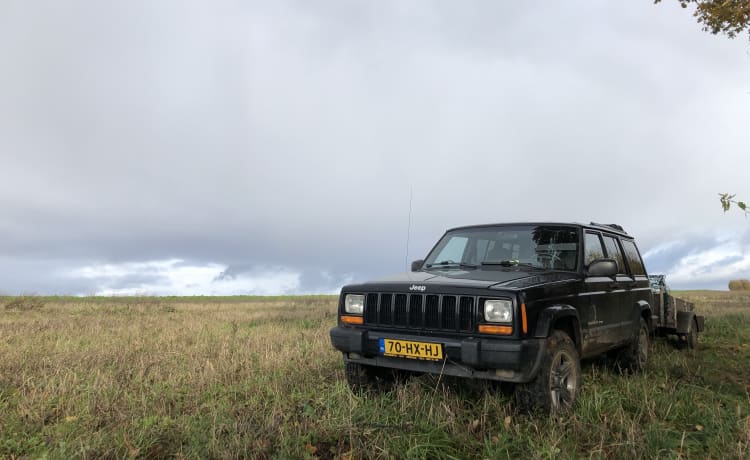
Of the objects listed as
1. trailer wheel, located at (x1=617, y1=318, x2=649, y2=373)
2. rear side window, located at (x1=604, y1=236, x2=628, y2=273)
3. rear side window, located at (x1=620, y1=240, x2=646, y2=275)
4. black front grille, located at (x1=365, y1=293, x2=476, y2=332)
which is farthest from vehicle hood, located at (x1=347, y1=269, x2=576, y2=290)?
rear side window, located at (x1=620, y1=240, x2=646, y2=275)

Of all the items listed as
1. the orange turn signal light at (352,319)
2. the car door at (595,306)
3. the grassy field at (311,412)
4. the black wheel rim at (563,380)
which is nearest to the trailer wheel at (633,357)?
the grassy field at (311,412)

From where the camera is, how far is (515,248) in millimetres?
5488

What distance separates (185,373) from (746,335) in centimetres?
1074

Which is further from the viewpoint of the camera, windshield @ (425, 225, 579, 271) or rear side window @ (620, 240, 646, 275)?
rear side window @ (620, 240, 646, 275)

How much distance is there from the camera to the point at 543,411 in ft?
13.7

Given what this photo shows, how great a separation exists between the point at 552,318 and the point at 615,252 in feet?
9.58

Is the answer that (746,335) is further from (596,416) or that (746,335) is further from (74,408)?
(74,408)

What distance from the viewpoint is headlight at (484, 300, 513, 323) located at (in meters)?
4.12

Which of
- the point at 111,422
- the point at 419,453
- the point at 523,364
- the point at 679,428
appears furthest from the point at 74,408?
the point at 679,428

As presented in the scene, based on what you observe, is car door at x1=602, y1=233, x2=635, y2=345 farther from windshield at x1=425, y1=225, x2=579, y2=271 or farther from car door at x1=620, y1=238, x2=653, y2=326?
windshield at x1=425, y1=225, x2=579, y2=271

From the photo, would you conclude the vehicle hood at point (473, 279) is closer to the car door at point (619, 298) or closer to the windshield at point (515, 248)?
the windshield at point (515, 248)

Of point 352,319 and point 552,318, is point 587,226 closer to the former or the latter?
point 552,318

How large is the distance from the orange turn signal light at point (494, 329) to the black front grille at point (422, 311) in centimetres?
9

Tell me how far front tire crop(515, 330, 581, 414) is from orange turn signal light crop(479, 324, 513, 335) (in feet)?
1.25
